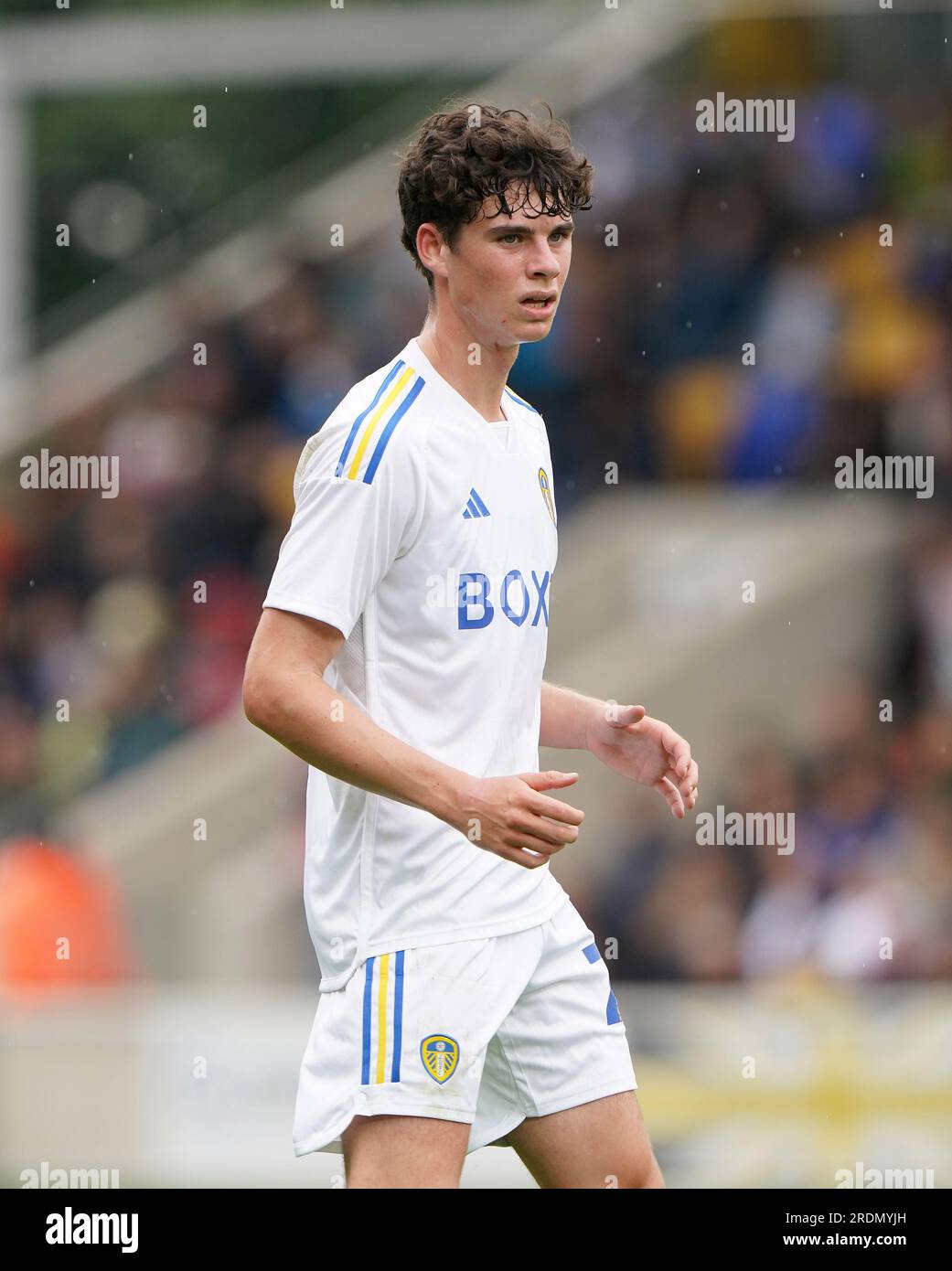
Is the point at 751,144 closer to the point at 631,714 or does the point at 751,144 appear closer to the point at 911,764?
the point at 911,764

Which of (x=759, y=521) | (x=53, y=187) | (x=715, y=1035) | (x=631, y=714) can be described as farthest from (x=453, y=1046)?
(x=53, y=187)

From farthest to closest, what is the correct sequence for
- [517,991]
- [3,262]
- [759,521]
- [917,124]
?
[3,262] → [917,124] → [759,521] → [517,991]

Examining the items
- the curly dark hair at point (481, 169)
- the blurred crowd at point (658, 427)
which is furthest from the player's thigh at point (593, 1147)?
the blurred crowd at point (658, 427)

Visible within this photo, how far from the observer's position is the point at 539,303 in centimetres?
381

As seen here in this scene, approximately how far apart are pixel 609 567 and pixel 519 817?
7.47 m

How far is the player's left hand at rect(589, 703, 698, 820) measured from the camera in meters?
3.96

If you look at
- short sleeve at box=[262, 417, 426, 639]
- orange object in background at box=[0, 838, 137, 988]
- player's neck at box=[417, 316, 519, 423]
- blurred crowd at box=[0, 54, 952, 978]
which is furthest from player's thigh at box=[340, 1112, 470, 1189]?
orange object in background at box=[0, 838, 137, 988]

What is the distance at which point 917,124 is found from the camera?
37.1ft

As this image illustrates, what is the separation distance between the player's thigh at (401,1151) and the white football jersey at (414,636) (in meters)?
0.27

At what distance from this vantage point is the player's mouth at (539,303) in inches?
149

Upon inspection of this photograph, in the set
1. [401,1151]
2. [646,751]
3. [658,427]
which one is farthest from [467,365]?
[658,427]

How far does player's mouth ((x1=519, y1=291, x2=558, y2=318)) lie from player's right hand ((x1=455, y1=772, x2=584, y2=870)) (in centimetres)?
89

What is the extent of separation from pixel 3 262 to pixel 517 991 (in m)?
10.9

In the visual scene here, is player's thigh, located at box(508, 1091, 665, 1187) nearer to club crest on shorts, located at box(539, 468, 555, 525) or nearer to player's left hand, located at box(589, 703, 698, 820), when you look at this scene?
player's left hand, located at box(589, 703, 698, 820)
